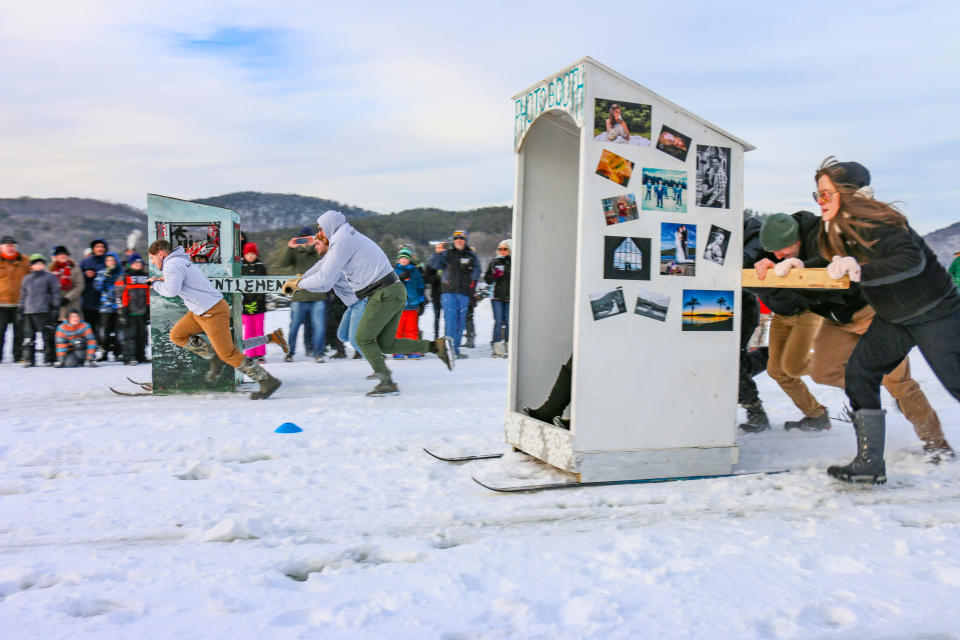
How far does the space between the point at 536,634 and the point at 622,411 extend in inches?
73.7

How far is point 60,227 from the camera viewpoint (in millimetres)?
29984

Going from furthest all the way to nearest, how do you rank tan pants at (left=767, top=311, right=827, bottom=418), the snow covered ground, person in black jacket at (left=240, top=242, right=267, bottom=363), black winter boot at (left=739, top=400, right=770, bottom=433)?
person in black jacket at (left=240, top=242, right=267, bottom=363), black winter boot at (left=739, top=400, right=770, bottom=433), tan pants at (left=767, top=311, right=827, bottom=418), the snow covered ground

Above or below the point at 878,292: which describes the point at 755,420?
below

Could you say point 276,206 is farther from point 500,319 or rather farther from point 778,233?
point 778,233

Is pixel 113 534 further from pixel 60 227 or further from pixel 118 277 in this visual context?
pixel 60 227

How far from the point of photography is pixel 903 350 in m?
3.99

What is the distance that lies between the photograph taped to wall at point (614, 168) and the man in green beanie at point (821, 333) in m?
1.00

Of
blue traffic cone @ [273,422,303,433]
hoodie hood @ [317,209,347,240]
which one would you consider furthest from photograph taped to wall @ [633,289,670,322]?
hoodie hood @ [317,209,347,240]

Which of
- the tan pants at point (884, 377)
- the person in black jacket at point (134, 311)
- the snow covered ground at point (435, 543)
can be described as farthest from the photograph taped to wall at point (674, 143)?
the person in black jacket at point (134, 311)

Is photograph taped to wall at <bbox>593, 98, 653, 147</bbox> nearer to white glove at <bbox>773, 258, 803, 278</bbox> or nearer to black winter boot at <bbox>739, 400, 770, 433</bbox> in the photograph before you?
white glove at <bbox>773, 258, 803, 278</bbox>

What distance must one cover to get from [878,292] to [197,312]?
5.76 metres

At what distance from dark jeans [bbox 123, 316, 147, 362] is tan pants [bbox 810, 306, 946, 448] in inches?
340

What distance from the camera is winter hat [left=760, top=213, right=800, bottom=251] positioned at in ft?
14.6

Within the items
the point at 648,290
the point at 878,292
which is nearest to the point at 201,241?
the point at 648,290
